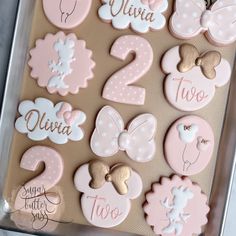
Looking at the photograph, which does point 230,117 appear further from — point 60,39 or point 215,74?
point 60,39

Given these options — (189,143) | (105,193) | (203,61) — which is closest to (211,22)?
(203,61)

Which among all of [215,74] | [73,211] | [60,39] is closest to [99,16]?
[60,39]

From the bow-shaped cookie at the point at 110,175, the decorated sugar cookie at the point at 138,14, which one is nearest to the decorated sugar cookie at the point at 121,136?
the bow-shaped cookie at the point at 110,175

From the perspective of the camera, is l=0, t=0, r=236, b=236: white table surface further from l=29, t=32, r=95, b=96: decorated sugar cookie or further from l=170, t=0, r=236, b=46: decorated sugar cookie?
l=170, t=0, r=236, b=46: decorated sugar cookie

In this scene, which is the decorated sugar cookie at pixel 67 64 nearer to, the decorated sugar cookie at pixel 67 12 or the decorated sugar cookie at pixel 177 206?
the decorated sugar cookie at pixel 67 12

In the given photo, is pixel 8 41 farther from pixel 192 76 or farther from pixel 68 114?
pixel 192 76

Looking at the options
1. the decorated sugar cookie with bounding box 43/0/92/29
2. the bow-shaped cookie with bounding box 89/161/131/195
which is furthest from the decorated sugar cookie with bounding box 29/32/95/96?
the bow-shaped cookie with bounding box 89/161/131/195
